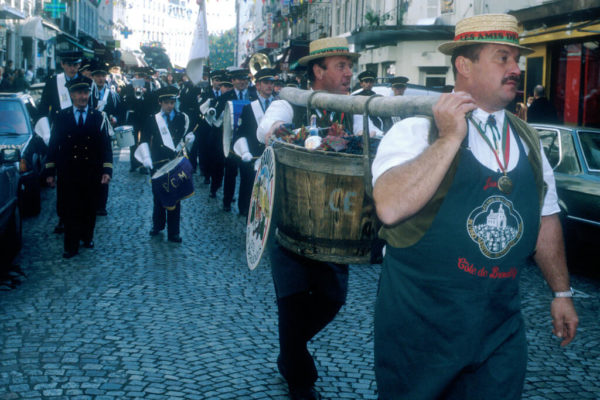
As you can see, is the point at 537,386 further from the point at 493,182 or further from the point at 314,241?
the point at 493,182

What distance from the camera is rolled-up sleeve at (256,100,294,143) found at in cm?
384

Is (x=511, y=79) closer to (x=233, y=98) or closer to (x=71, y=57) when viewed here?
(x=71, y=57)

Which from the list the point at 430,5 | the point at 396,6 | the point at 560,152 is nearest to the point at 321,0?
the point at 396,6

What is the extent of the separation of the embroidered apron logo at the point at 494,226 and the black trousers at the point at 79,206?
624cm

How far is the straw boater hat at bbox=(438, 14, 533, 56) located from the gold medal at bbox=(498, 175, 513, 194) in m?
0.47

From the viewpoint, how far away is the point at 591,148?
8078 millimetres

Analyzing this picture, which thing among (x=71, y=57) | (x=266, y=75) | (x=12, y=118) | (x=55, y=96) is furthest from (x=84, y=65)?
(x=266, y=75)

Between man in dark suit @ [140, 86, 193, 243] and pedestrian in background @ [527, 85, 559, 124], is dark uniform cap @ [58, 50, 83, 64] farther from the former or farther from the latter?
pedestrian in background @ [527, 85, 559, 124]

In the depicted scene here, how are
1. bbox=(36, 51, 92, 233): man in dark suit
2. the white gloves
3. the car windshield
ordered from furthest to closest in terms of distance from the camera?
the car windshield → bbox=(36, 51, 92, 233): man in dark suit → the white gloves

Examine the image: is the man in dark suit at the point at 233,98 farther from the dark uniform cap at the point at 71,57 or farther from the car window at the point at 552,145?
the car window at the point at 552,145

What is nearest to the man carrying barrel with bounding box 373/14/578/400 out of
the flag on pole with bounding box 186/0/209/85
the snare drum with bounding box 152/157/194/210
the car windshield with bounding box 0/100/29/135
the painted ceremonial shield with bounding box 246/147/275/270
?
the painted ceremonial shield with bounding box 246/147/275/270

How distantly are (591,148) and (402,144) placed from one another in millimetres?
6261

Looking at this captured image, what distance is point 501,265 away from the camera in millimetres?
2463

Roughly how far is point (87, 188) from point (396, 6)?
922 inches
